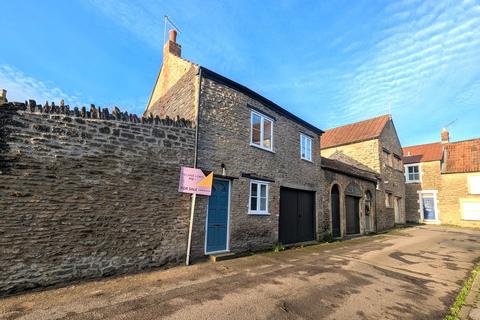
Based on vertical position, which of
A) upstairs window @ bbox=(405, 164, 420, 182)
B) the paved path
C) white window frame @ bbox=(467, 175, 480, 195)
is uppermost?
upstairs window @ bbox=(405, 164, 420, 182)

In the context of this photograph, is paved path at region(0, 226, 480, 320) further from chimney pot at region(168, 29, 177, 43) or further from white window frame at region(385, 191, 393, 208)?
white window frame at region(385, 191, 393, 208)

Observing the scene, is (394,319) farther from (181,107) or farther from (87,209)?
(181,107)

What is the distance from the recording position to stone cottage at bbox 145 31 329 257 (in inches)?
352

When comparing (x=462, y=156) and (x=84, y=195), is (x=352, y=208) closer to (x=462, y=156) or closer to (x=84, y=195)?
(x=84, y=195)

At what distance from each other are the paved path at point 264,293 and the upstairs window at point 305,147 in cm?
600

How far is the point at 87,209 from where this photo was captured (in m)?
6.25

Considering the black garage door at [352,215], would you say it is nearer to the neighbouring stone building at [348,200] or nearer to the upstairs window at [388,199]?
the neighbouring stone building at [348,200]

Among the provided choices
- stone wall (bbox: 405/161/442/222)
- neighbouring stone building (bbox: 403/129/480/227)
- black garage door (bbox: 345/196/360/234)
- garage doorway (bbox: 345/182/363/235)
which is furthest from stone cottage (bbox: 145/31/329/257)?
stone wall (bbox: 405/161/442/222)

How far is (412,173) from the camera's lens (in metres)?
28.2

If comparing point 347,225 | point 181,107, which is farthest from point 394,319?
point 347,225

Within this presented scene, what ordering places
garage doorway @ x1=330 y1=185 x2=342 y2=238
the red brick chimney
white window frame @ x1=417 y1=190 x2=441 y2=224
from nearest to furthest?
the red brick chimney < garage doorway @ x1=330 y1=185 x2=342 y2=238 < white window frame @ x1=417 y1=190 x2=441 y2=224

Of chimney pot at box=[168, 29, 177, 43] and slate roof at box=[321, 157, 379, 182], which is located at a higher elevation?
chimney pot at box=[168, 29, 177, 43]

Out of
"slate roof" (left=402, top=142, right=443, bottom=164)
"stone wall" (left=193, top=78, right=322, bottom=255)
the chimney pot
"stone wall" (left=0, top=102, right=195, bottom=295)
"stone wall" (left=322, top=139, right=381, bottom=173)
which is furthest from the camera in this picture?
"slate roof" (left=402, top=142, right=443, bottom=164)

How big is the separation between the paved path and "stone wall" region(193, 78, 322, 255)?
1346mm
